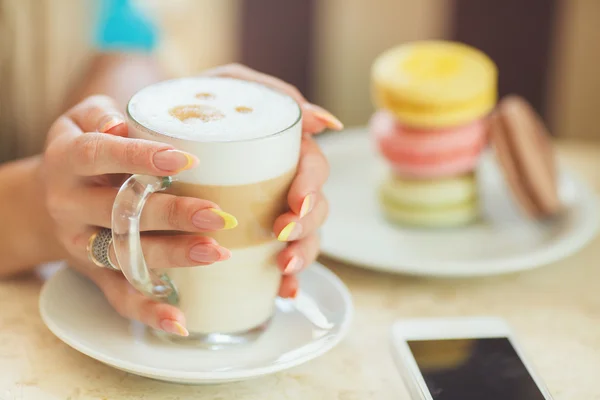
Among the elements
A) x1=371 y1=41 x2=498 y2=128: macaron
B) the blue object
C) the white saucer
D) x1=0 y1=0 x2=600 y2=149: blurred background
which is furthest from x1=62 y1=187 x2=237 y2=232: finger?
x1=0 y1=0 x2=600 y2=149: blurred background

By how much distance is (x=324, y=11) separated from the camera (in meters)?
1.91

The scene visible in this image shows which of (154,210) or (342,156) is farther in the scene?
(342,156)

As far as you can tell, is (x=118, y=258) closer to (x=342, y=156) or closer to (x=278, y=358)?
(x=278, y=358)

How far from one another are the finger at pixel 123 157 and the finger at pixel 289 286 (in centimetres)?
18

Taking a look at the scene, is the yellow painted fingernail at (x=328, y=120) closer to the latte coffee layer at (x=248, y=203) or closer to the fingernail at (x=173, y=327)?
the latte coffee layer at (x=248, y=203)

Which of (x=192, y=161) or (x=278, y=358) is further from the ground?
(x=192, y=161)

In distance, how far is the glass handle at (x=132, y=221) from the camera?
0.58 meters

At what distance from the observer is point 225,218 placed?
0.59 metres

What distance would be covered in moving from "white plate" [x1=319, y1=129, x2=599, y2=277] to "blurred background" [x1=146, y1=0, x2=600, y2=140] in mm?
730

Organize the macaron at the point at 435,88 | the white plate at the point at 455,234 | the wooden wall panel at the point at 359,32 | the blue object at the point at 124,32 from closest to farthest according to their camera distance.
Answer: the white plate at the point at 455,234 → the macaron at the point at 435,88 → the blue object at the point at 124,32 → the wooden wall panel at the point at 359,32

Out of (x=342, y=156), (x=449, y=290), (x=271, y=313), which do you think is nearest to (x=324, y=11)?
(x=342, y=156)

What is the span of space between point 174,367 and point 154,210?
5.3 inches

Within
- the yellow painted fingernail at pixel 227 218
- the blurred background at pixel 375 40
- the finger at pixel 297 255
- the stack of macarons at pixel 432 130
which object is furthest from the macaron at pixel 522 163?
the blurred background at pixel 375 40

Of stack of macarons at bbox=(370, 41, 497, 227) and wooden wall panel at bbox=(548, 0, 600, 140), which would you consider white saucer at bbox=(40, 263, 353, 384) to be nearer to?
stack of macarons at bbox=(370, 41, 497, 227)
